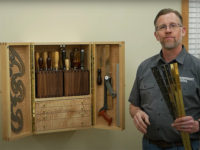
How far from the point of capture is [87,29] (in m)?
2.78

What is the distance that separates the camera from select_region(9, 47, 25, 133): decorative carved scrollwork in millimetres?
2297

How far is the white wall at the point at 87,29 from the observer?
2590 mm

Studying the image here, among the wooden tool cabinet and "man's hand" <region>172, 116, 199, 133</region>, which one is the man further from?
the wooden tool cabinet

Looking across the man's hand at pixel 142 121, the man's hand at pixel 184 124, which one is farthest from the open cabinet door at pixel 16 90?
the man's hand at pixel 184 124

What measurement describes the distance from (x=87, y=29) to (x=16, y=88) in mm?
900

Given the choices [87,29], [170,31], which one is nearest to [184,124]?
[170,31]

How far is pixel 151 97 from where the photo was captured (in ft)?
6.91

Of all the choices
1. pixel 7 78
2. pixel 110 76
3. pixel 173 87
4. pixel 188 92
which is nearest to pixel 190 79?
pixel 188 92

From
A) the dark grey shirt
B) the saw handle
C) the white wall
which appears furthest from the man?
the white wall

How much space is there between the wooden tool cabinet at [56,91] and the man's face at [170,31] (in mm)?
523

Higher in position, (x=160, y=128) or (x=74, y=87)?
(x=74, y=87)

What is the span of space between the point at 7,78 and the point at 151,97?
1097 mm

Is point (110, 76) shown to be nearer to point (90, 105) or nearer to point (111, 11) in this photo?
point (90, 105)

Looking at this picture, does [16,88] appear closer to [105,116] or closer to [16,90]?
[16,90]
